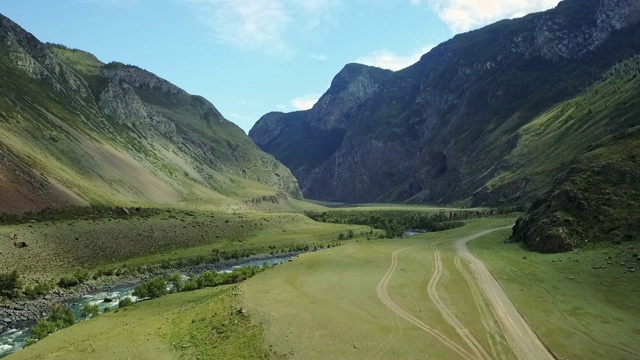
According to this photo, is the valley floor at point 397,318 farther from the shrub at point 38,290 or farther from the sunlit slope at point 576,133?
the sunlit slope at point 576,133

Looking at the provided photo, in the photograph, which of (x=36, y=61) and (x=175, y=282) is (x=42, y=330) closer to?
(x=175, y=282)

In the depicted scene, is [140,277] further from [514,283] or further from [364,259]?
[514,283]

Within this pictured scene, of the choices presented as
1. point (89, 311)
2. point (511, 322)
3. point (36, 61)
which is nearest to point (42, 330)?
point (89, 311)

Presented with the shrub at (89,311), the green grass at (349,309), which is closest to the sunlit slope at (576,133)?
the green grass at (349,309)

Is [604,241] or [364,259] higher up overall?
[604,241]

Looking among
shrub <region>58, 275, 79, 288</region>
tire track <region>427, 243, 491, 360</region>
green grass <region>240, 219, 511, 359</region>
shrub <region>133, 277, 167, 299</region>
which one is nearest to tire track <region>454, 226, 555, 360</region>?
green grass <region>240, 219, 511, 359</region>

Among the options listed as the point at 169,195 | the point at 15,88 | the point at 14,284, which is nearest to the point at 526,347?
the point at 14,284

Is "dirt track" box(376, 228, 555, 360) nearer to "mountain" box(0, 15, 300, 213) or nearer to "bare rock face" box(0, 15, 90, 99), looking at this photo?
"mountain" box(0, 15, 300, 213)
